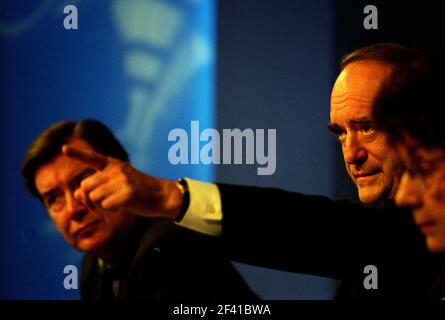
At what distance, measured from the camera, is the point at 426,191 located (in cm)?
132

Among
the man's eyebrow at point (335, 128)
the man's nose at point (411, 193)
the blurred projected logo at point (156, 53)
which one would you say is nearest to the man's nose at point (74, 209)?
the blurred projected logo at point (156, 53)

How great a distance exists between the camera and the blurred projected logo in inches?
73.2

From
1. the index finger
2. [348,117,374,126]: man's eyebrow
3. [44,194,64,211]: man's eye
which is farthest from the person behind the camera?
[44,194,64,211]: man's eye

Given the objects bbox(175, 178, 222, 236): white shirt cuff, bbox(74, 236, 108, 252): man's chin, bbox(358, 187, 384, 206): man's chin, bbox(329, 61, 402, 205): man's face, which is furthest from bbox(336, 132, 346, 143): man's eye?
bbox(74, 236, 108, 252): man's chin

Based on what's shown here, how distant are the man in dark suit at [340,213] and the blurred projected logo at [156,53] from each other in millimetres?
412

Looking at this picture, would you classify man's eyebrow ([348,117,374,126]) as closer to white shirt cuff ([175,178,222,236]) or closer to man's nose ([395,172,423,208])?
man's nose ([395,172,423,208])

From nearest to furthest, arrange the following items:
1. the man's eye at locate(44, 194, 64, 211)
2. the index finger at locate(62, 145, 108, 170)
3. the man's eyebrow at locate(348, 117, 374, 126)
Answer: the index finger at locate(62, 145, 108, 170) → the man's eyebrow at locate(348, 117, 374, 126) → the man's eye at locate(44, 194, 64, 211)

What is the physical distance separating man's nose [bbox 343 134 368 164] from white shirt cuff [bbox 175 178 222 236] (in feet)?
1.70

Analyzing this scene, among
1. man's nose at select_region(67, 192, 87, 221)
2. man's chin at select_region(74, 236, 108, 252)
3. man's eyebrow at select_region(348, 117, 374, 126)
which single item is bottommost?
man's chin at select_region(74, 236, 108, 252)

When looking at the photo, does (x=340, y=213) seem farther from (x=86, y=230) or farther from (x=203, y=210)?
(x=86, y=230)

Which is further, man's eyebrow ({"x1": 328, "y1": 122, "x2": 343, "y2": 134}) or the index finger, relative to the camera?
man's eyebrow ({"x1": 328, "y1": 122, "x2": 343, "y2": 134})

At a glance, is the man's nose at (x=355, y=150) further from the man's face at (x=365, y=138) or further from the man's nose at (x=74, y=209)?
the man's nose at (x=74, y=209)
